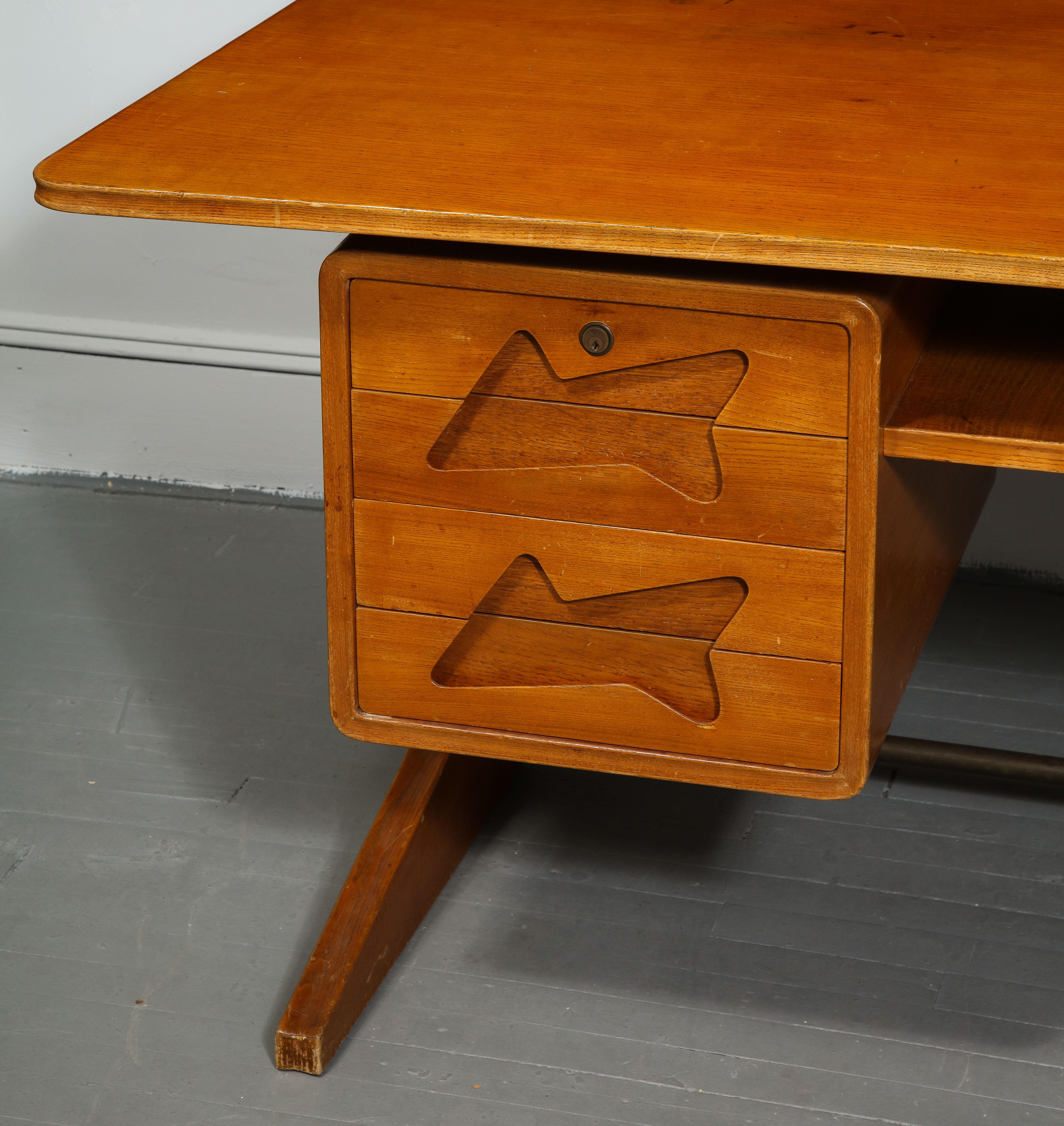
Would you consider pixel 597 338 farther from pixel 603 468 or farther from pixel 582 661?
pixel 582 661

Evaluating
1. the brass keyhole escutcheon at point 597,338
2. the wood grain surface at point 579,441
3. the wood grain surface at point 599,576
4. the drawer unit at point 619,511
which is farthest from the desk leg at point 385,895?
the brass keyhole escutcheon at point 597,338

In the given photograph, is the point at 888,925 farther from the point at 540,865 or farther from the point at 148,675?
the point at 148,675

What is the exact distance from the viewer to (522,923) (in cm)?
156

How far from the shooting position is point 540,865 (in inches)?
64.9

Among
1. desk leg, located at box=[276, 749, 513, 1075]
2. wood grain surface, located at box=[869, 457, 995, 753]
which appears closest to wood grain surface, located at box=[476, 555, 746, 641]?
wood grain surface, located at box=[869, 457, 995, 753]

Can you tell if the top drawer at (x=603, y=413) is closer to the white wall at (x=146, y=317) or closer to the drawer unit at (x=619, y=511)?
the drawer unit at (x=619, y=511)

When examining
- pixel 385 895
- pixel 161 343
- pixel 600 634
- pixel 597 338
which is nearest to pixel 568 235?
pixel 597 338

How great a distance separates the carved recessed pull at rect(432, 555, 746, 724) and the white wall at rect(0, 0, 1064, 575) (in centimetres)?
115

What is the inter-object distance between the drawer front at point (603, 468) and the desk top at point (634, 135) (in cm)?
17

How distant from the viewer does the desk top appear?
0.98 metres

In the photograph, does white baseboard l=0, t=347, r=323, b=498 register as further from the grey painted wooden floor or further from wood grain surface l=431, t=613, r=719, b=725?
wood grain surface l=431, t=613, r=719, b=725

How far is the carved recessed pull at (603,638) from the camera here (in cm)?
118

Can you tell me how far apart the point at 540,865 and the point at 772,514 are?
669 millimetres

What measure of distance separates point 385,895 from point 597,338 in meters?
0.63
